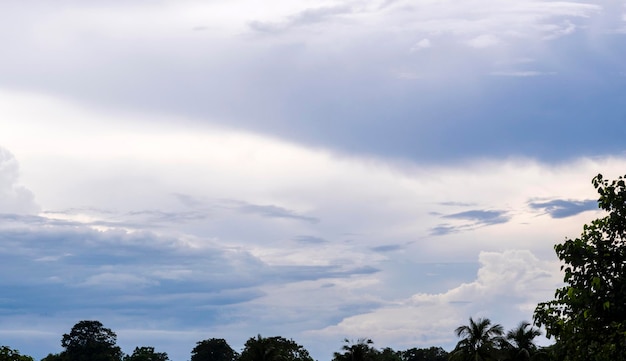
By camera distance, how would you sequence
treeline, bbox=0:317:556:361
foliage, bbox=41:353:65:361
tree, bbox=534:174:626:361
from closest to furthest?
tree, bbox=534:174:626:361
treeline, bbox=0:317:556:361
foliage, bbox=41:353:65:361

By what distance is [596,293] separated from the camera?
24.7m

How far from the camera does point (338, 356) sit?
87.1 m

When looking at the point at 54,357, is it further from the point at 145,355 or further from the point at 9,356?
the point at 9,356

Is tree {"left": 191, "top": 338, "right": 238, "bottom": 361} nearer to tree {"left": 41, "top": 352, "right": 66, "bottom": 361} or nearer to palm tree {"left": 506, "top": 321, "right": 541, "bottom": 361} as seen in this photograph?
tree {"left": 41, "top": 352, "right": 66, "bottom": 361}

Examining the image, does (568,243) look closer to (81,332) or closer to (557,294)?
(557,294)

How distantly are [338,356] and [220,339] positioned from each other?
8708cm

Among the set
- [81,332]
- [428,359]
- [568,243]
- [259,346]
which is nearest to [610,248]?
[568,243]

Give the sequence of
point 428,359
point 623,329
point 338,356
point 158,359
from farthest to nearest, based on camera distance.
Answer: point 158,359 → point 428,359 → point 338,356 → point 623,329

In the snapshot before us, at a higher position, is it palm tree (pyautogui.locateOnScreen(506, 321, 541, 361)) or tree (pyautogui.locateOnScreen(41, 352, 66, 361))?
tree (pyautogui.locateOnScreen(41, 352, 66, 361))

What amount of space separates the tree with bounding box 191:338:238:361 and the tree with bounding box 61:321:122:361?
17.1 m

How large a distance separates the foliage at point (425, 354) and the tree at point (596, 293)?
144204 millimetres

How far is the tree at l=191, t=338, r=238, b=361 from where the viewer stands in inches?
6614

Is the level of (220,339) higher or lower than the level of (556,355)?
higher

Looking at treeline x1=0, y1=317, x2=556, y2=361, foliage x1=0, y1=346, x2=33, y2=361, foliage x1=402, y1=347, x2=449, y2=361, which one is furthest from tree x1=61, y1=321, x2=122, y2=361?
foliage x1=0, y1=346, x2=33, y2=361
